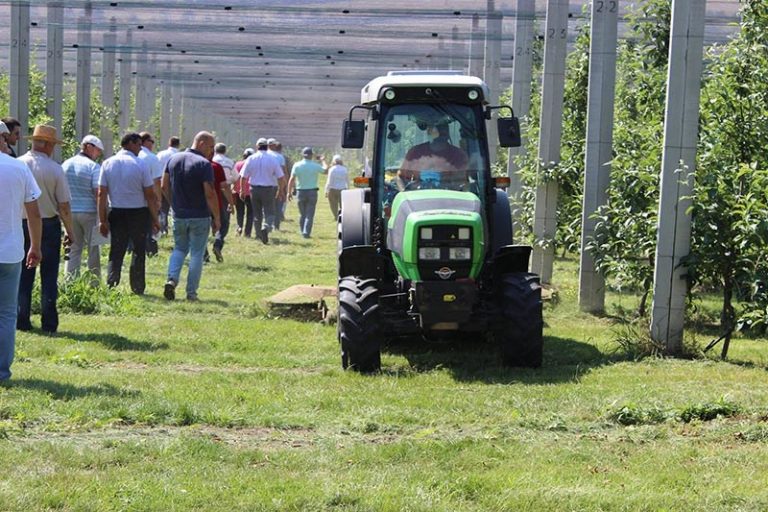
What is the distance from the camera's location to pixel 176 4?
2430 cm

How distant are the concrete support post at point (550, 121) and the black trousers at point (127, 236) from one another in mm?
4741

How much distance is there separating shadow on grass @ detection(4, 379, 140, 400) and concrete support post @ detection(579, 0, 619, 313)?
6.11 meters

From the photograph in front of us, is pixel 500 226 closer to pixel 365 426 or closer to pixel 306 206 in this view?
pixel 365 426

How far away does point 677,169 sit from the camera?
11.2 meters

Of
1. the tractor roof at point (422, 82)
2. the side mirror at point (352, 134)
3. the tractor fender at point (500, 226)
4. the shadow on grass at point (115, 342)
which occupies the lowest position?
the shadow on grass at point (115, 342)

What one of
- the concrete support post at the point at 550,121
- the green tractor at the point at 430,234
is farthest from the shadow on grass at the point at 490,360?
the concrete support post at the point at 550,121

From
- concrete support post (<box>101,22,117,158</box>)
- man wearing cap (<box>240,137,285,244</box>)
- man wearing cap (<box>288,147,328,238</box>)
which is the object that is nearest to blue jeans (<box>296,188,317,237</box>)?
man wearing cap (<box>288,147,328,238</box>)

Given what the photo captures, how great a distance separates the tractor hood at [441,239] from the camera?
10320 mm

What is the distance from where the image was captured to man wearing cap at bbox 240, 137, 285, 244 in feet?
82.5

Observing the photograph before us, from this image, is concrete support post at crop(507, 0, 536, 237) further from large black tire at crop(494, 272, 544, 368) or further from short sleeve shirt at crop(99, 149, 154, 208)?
large black tire at crop(494, 272, 544, 368)

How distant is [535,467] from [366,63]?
Answer: 93.7ft

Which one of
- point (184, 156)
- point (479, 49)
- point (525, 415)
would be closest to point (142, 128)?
point (479, 49)

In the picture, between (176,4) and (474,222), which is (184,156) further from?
(176,4)

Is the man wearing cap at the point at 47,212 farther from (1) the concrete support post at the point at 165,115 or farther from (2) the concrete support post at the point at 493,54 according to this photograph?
(1) the concrete support post at the point at 165,115
